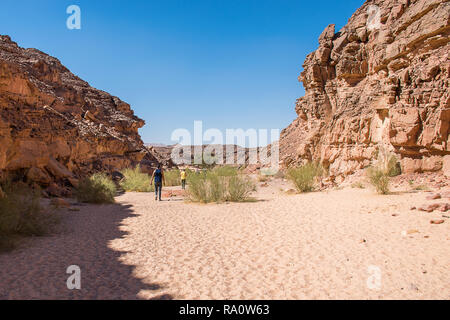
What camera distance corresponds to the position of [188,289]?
3.63 m

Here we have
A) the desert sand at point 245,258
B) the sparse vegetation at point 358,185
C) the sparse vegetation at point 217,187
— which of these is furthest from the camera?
→ the sparse vegetation at point 358,185

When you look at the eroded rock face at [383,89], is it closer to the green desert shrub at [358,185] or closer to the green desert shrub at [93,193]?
the green desert shrub at [358,185]

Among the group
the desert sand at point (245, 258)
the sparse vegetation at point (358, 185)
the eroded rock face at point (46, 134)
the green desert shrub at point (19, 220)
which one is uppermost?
the eroded rock face at point (46, 134)

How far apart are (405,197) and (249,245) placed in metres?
5.98

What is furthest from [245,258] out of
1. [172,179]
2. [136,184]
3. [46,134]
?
[172,179]

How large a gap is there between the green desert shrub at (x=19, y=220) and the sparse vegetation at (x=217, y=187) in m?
5.85

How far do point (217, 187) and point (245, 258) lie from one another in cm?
710

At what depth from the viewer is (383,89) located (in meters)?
13.3

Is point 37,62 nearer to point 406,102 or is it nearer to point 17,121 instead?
point 17,121

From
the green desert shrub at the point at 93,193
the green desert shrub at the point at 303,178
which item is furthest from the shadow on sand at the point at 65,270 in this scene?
the green desert shrub at the point at 303,178

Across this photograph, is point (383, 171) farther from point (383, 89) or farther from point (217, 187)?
point (217, 187)

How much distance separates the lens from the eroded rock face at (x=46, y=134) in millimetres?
9672
